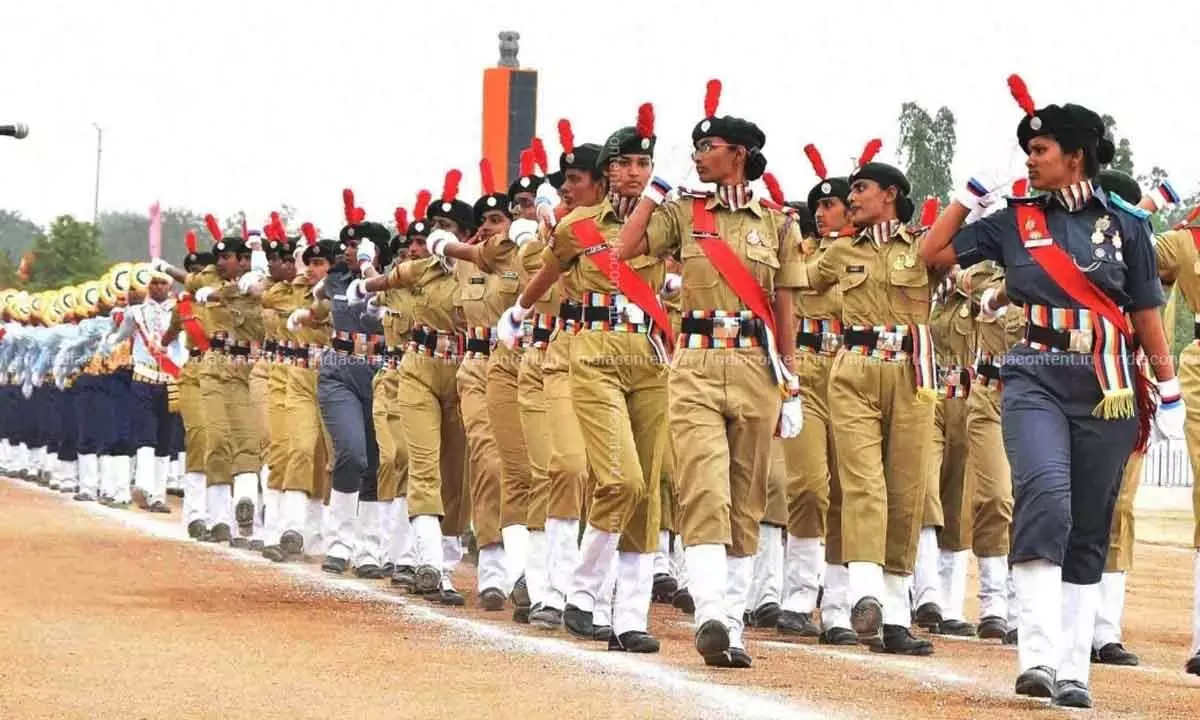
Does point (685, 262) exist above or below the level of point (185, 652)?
above

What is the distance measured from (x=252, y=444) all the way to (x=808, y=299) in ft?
27.3

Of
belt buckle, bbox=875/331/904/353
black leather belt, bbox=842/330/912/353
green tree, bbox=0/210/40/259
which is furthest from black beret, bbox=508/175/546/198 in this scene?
green tree, bbox=0/210/40/259

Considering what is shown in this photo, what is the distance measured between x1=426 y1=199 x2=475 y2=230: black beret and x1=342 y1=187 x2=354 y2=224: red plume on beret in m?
1.99

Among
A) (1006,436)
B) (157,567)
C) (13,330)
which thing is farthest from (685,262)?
(13,330)

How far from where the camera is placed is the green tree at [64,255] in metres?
69.4

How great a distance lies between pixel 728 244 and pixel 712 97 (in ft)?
2.22

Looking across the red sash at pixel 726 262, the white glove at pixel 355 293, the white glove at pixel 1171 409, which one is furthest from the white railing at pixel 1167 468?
the white glove at pixel 1171 409

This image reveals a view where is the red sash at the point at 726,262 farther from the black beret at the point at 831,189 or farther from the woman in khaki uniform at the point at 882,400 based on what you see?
the black beret at the point at 831,189

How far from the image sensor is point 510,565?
15.6 meters

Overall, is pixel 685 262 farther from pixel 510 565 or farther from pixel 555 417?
pixel 510 565

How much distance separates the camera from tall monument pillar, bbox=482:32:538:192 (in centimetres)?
2541

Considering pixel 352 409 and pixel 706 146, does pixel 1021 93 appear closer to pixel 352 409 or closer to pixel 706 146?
pixel 706 146

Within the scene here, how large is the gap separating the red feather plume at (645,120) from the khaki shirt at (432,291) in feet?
13.9

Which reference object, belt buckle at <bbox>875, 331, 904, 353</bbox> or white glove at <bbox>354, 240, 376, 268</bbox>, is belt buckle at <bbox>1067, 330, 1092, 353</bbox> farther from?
white glove at <bbox>354, 240, 376, 268</bbox>
